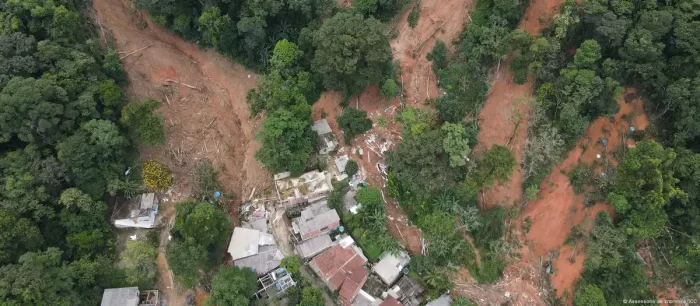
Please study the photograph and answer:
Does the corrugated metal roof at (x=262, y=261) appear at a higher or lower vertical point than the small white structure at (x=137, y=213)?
lower

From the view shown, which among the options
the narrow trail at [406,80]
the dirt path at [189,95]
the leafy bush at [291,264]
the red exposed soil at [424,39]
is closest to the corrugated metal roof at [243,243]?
the leafy bush at [291,264]

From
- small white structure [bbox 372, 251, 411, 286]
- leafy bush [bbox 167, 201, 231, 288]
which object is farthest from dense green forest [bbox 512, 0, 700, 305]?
leafy bush [bbox 167, 201, 231, 288]

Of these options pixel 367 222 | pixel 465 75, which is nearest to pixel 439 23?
pixel 465 75

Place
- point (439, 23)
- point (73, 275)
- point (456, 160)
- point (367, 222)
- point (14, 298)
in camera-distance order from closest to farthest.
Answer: point (14, 298) < point (73, 275) < point (456, 160) < point (367, 222) < point (439, 23)

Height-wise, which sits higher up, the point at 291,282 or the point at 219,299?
the point at 219,299

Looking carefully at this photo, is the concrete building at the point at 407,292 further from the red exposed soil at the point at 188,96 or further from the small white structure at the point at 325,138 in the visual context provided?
the red exposed soil at the point at 188,96

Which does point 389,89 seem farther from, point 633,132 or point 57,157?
point 57,157

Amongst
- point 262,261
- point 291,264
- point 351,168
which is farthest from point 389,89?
point 262,261

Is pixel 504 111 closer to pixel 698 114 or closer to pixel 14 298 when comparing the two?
pixel 698 114
